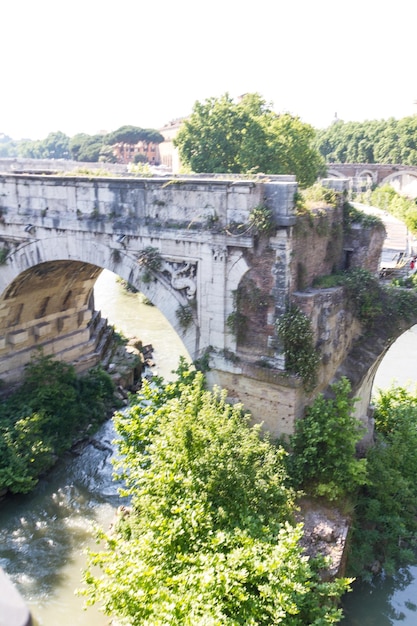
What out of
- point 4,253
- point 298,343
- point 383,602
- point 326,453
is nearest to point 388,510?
point 383,602

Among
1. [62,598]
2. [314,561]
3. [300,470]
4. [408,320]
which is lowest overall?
[62,598]

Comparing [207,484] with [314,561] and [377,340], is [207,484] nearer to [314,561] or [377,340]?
[314,561]

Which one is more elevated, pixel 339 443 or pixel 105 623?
pixel 339 443

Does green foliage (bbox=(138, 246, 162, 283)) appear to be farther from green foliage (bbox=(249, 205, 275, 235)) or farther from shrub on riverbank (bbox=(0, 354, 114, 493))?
shrub on riverbank (bbox=(0, 354, 114, 493))

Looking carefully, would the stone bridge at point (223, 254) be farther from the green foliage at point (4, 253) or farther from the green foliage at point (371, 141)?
the green foliage at point (371, 141)

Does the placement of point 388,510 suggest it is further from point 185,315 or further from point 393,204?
point 393,204

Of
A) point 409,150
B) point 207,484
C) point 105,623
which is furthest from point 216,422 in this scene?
point 409,150

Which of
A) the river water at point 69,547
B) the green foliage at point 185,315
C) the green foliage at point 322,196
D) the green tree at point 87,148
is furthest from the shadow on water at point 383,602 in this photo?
the green tree at point 87,148
